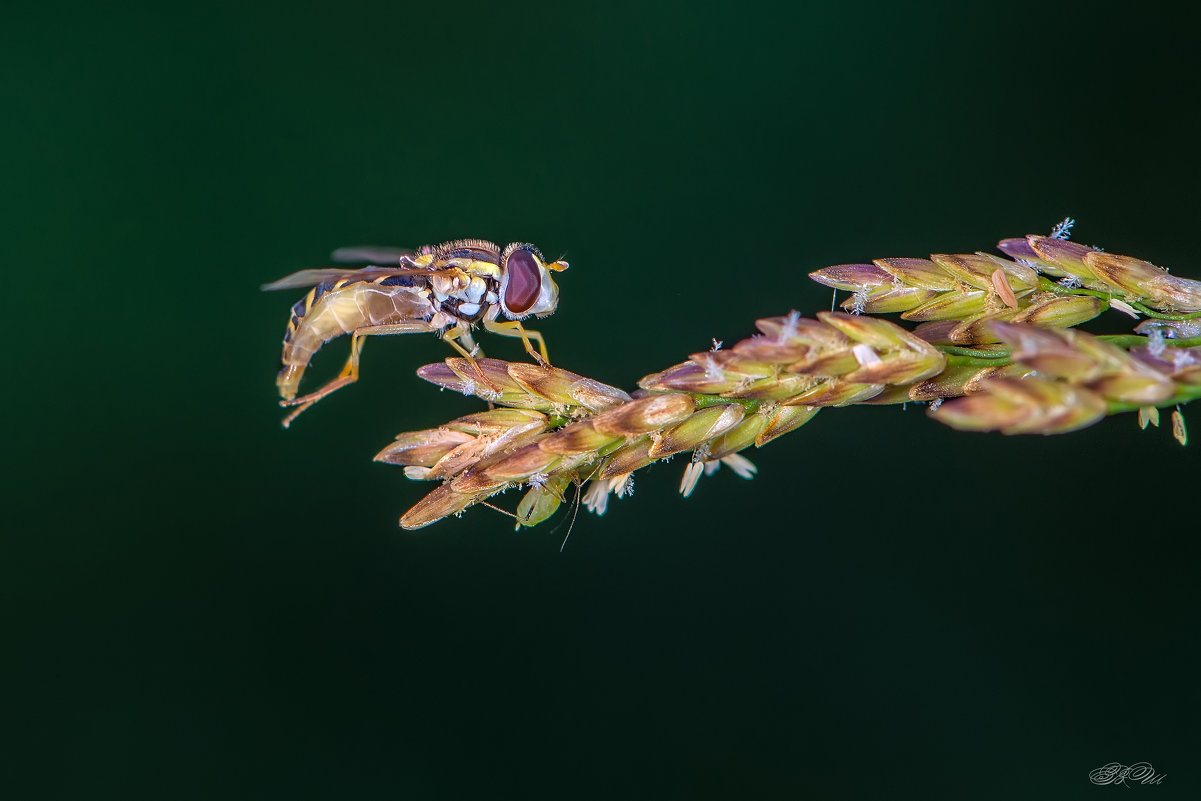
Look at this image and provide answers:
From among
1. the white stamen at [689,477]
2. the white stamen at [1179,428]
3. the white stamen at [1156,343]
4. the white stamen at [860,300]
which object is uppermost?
the white stamen at [860,300]

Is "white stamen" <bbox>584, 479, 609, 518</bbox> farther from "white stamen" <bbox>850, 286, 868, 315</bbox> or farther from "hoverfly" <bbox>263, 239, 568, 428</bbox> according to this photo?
"white stamen" <bbox>850, 286, 868, 315</bbox>

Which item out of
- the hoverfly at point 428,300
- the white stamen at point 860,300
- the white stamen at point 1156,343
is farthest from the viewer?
the hoverfly at point 428,300

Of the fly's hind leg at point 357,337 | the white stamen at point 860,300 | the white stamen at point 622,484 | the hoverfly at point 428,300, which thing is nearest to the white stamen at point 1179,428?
the white stamen at point 860,300

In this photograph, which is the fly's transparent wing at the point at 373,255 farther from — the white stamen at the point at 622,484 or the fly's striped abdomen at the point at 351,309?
the white stamen at the point at 622,484

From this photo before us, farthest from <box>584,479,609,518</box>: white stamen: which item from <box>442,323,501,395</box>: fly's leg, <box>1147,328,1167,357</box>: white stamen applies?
<box>1147,328,1167,357</box>: white stamen

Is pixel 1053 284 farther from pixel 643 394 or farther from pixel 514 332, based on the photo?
pixel 514 332

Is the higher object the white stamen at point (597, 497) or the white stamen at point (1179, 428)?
the white stamen at point (1179, 428)

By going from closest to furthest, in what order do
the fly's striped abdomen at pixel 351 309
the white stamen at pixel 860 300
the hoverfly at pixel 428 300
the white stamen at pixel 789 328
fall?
the white stamen at pixel 789 328 → the white stamen at pixel 860 300 → the hoverfly at pixel 428 300 → the fly's striped abdomen at pixel 351 309

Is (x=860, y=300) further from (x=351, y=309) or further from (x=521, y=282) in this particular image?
(x=351, y=309)
